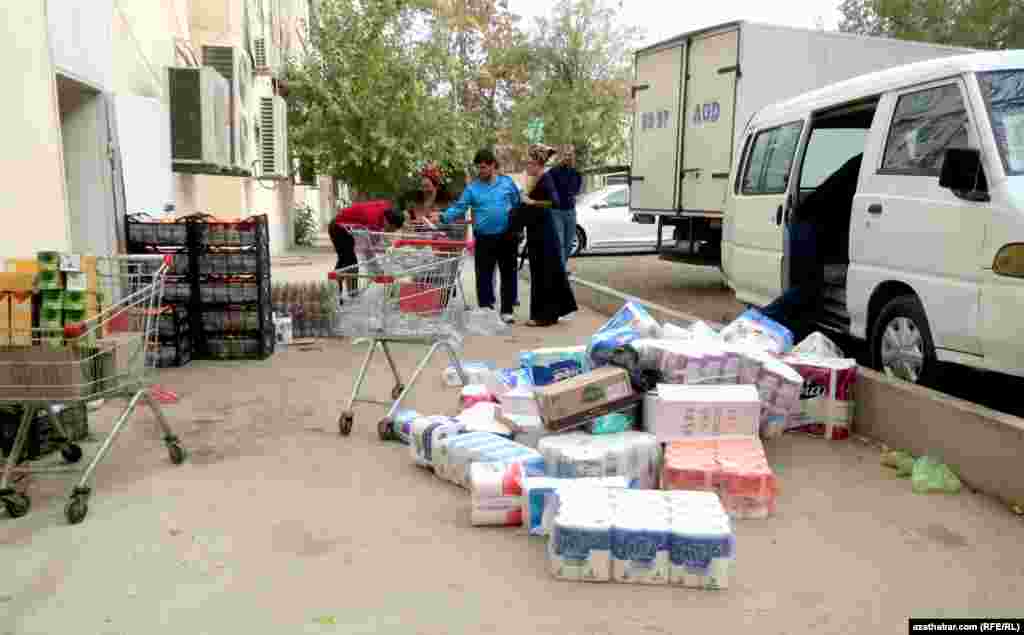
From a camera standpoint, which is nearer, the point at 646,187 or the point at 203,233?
the point at 203,233

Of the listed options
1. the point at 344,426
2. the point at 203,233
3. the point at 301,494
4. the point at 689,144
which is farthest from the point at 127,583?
the point at 689,144

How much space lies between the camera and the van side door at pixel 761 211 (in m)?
7.28

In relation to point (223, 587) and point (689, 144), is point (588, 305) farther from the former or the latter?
point (223, 587)

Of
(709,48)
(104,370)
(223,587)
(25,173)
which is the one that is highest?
(709,48)

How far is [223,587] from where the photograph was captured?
3117 mm

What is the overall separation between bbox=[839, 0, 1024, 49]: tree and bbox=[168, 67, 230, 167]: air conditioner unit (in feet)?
67.4

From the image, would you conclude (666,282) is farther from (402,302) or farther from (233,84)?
(402,302)

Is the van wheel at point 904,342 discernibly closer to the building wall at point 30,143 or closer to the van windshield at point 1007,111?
the van windshield at point 1007,111

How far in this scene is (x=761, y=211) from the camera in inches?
300

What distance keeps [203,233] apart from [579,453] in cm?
460

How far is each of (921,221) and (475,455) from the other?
3179mm

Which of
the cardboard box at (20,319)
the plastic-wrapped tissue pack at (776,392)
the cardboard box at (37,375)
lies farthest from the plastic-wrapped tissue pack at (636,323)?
the cardboard box at (20,319)

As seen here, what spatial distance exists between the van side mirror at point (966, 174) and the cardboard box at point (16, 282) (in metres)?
4.91

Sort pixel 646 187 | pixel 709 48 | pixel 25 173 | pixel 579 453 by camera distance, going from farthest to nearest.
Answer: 1. pixel 646 187
2. pixel 709 48
3. pixel 25 173
4. pixel 579 453
